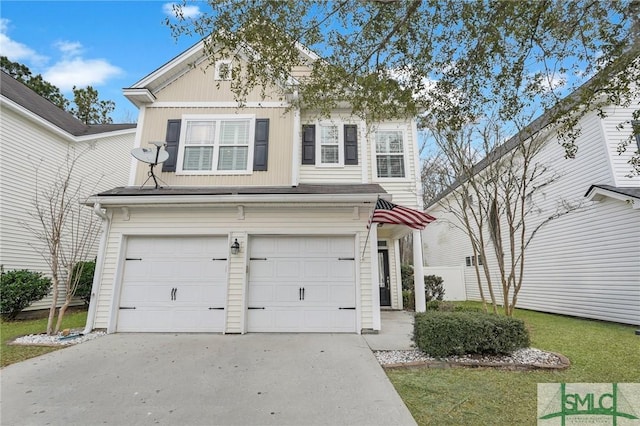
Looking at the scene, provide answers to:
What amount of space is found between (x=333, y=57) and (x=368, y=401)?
546 cm

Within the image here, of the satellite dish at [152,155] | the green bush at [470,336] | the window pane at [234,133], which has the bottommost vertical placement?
the green bush at [470,336]

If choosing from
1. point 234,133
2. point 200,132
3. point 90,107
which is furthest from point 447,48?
point 90,107

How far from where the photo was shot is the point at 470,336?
15.6 ft

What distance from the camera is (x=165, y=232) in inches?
282

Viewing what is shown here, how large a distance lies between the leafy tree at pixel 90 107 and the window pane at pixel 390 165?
67.2ft

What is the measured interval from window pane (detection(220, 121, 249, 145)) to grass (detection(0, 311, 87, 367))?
5.86 meters

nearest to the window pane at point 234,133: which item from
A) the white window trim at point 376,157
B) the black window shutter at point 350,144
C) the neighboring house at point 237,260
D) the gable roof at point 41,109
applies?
the neighboring house at point 237,260

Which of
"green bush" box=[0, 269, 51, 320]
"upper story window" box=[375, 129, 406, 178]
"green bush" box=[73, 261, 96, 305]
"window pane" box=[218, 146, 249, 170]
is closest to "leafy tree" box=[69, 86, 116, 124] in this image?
"green bush" box=[73, 261, 96, 305]

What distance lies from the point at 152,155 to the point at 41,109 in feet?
23.1

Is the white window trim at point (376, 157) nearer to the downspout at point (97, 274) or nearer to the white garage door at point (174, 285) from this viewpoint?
the white garage door at point (174, 285)

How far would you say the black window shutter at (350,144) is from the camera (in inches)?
349

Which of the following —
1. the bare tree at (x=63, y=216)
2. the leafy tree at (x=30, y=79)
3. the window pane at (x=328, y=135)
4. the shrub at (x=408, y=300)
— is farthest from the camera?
the leafy tree at (x=30, y=79)

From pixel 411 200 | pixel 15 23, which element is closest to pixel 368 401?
pixel 411 200

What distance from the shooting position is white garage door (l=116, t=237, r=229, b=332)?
22.6 ft
